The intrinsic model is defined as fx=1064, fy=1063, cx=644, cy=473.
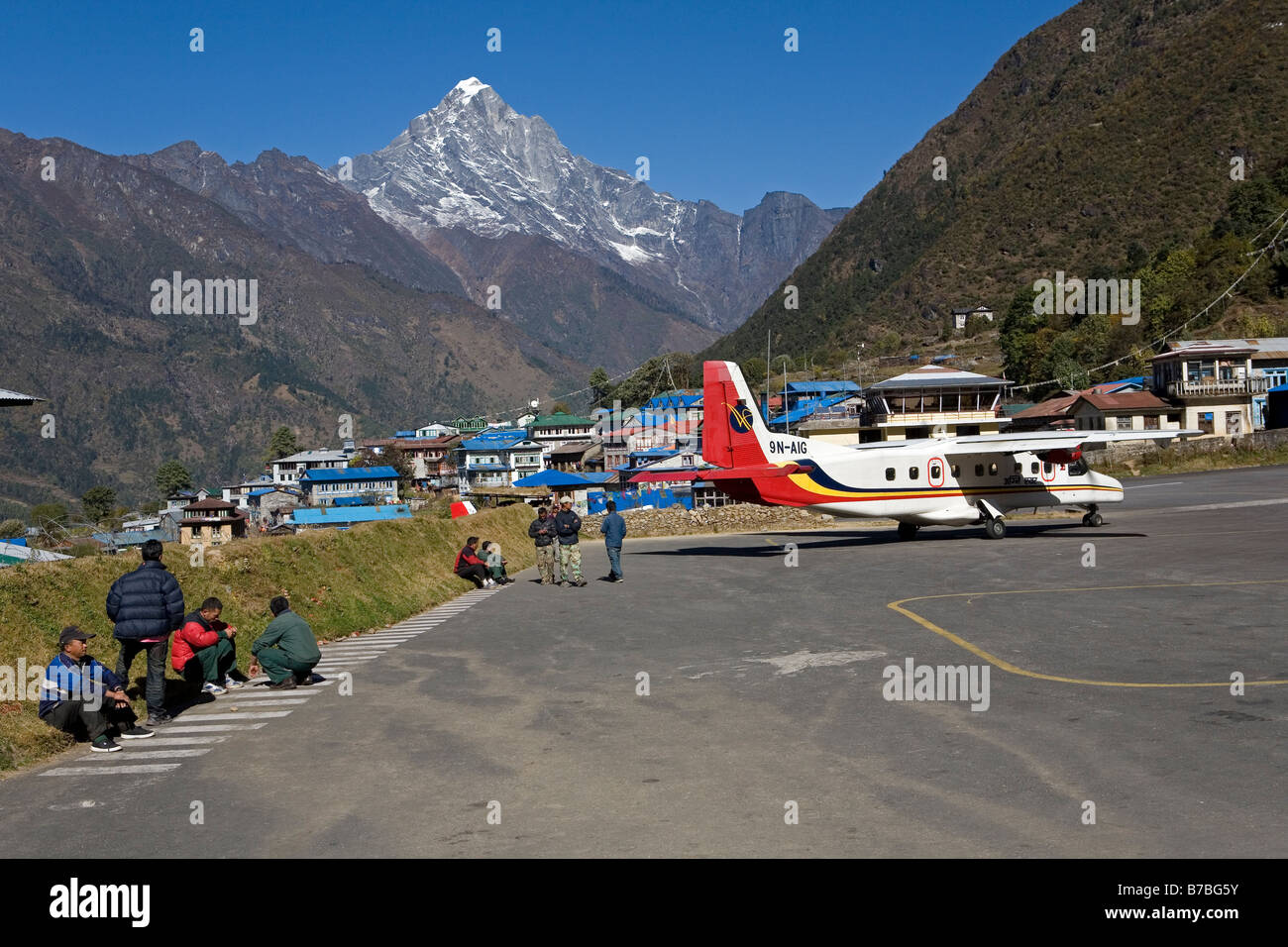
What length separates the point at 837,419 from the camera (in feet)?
349

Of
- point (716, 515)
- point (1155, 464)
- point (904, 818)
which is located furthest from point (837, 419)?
point (904, 818)

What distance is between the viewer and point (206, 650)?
15.7m

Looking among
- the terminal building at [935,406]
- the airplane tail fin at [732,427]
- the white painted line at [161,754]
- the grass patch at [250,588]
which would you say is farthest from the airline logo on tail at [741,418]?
the terminal building at [935,406]

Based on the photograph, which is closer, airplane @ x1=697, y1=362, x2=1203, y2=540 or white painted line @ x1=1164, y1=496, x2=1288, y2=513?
airplane @ x1=697, y1=362, x2=1203, y2=540

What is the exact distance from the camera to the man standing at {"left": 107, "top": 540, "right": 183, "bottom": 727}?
43.0 feet

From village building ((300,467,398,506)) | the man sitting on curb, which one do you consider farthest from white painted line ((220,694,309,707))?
village building ((300,467,398,506))

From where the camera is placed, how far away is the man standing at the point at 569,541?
Answer: 2861 centimetres

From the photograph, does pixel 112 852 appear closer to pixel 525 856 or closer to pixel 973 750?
pixel 525 856

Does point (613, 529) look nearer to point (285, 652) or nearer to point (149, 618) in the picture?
point (285, 652)

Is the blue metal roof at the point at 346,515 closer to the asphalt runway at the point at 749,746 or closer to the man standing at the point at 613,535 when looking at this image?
the man standing at the point at 613,535

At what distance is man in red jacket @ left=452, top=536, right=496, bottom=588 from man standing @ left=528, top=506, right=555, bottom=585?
2040 millimetres

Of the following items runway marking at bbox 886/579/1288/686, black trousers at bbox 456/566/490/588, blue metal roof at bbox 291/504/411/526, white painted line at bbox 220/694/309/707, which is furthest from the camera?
blue metal roof at bbox 291/504/411/526

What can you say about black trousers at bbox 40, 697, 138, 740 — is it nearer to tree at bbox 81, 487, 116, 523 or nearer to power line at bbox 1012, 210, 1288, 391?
power line at bbox 1012, 210, 1288, 391

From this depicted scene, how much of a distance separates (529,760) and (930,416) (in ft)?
272
